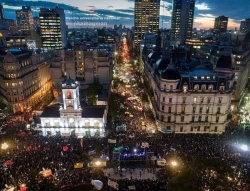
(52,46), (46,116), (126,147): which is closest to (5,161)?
(46,116)

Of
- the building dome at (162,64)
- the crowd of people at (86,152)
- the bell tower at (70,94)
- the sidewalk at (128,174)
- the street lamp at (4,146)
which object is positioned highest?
the building dome at (162,64)

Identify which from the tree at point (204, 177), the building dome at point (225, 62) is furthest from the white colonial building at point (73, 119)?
the building dome at point (225, 62)

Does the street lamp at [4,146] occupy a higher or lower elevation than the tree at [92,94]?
lower

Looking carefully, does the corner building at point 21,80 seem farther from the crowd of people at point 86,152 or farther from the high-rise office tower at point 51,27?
the high-rise office tower at point 51,27

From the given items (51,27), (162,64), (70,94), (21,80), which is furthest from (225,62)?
(51,27)

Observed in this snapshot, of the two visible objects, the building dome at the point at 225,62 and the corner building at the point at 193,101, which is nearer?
the corner building at the point at 193,101
